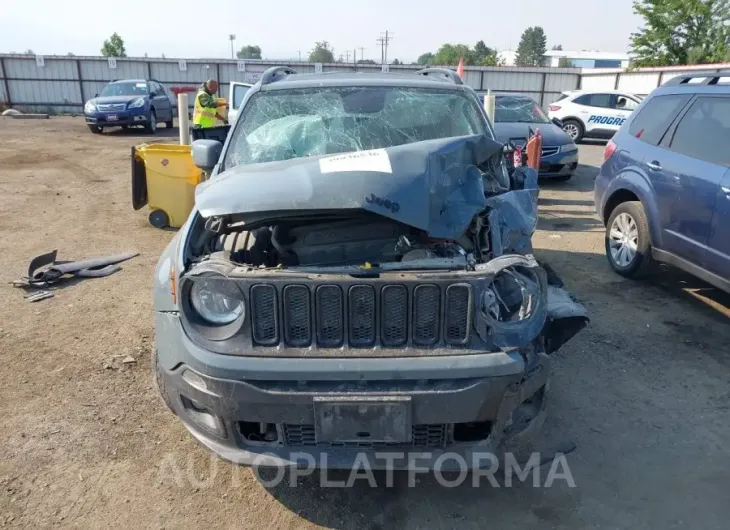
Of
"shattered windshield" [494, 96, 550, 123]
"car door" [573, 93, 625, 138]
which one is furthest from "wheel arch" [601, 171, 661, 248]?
"car door" [573, 93, 625, 138]

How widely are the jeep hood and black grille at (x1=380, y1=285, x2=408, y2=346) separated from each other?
0.43 m

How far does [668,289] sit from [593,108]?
13.1 m

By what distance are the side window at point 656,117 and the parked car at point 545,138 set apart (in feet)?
13.6

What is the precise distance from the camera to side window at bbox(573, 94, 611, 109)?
56.4 ft

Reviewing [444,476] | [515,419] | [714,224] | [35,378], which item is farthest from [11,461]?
[714,224]

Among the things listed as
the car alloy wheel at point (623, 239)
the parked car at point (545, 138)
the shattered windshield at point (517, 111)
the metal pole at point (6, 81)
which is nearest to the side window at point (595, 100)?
the shattered windshield at point (517, 111)

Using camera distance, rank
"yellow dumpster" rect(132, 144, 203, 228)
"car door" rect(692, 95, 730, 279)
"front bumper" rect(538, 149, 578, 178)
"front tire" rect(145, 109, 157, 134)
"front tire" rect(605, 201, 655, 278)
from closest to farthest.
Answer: "car door" rect(692, 95, 730, 279) → "front tire" rect(605, 201, 655, 278) → "yellow dumpster" rect(132, 144, 203, 228) → "front bumper" rect(538, 149, 578, 178) → "front tire" rect(145, 109, 157, 134)

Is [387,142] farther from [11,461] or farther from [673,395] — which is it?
[11,461]

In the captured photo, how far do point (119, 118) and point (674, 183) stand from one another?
16269 millimetres

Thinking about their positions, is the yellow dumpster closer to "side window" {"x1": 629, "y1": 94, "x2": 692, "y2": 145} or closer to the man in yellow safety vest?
the man in yellow safety vest

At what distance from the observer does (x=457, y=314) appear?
251cm

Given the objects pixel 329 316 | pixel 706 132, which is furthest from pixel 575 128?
pixel 329 316

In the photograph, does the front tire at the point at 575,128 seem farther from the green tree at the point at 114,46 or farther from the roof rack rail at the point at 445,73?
the green tree at the point at 114,46

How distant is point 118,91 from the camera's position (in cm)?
1819
